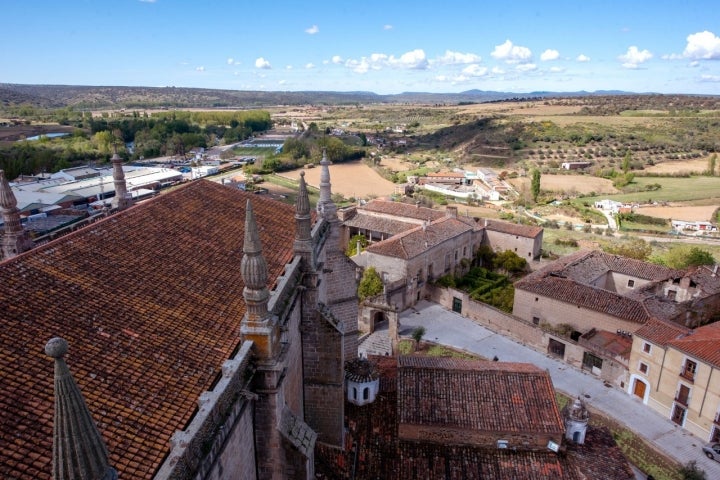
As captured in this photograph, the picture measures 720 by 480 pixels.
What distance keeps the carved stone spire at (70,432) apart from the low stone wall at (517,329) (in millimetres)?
27909

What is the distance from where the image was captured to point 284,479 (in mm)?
9945

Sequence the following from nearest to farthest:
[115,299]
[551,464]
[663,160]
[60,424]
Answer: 1. [60,424]
2. [115,299]
3. [551,464]
4. [663,160]

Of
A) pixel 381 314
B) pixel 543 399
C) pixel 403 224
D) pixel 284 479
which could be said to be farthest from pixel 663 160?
pixel 284 479

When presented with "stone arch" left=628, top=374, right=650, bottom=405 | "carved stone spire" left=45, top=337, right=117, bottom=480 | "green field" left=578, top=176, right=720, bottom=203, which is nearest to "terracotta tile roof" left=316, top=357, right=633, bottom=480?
"stone arch" left=628, top=374, right=650, bottom=405

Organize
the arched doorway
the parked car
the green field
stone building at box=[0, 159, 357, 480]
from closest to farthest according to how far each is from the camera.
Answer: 1. stone building at box=[0, 159, 357, 480]
2. the parked car
3. the arched doorway
4. the green field

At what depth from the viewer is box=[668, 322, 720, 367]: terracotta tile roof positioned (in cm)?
2197

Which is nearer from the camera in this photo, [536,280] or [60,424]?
[60,424]

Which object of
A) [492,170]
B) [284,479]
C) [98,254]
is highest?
[98,254]

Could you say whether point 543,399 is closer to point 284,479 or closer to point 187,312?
point 284,479

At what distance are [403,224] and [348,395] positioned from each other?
101 feet

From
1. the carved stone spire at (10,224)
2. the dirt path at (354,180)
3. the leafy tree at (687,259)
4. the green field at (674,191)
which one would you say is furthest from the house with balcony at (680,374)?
the dirt path at (354,180)

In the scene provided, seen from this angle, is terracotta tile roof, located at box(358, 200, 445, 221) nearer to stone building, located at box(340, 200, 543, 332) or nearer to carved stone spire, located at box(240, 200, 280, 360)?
stone building, located at box(340, 200, 543, 332)

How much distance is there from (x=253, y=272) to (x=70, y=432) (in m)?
4.12

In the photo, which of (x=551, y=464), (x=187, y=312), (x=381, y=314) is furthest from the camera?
(x=381, y=314)
